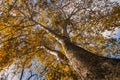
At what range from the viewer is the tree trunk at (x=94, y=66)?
551cm

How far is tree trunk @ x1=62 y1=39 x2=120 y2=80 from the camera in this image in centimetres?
551

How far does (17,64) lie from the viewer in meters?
13.9

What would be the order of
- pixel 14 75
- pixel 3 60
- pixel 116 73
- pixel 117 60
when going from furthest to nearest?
1. pixel 14 75
2. pixel 3 60
3. pixel 117 60
4. pixel 116 73

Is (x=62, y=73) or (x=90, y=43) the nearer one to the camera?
(x=62, y=73)

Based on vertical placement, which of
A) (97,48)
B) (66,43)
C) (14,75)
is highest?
(66,43)

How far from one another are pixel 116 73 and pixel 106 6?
9.56 metres

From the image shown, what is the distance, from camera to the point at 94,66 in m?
6.09

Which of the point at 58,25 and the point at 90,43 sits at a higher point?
the point at 58,25

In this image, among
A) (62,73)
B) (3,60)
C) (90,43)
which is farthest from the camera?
(90,43)

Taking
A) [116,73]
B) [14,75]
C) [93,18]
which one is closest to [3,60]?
[14,75]

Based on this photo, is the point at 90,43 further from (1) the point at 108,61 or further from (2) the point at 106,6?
(1) the point at 108,61

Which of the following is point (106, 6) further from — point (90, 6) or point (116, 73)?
point (116, 73)

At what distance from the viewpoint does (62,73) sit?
1091 cm

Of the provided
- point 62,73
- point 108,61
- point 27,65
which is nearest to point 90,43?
point 27,65
